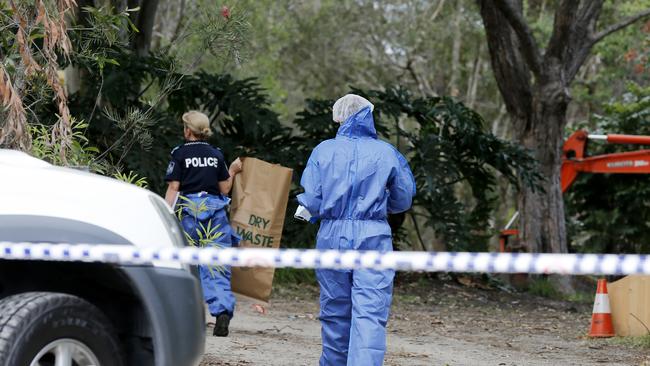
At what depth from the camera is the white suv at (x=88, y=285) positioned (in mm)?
3883

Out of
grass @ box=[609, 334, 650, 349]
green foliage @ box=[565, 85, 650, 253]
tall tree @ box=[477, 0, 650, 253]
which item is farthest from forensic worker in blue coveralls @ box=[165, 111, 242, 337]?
green foliage @ box=[565, 85, 650, 253]

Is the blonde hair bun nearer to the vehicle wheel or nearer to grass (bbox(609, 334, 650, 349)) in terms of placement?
grass (bbox(609, 334, 650, 349))

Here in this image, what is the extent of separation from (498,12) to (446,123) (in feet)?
8.24

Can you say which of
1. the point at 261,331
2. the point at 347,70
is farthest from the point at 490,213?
the point at 347,70

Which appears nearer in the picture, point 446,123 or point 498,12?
point 446,123

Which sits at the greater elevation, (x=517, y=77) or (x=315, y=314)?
(x=517, y=77)

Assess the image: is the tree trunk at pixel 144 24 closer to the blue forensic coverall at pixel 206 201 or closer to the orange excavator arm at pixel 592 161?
the blue forensic coverall at pixel 206 201

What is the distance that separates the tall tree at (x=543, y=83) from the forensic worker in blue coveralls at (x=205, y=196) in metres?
7.63

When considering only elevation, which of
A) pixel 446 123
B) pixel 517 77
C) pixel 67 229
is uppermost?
pixel 517 77

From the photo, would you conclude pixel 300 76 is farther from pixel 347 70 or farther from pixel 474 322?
pixel 474 322

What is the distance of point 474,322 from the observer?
37.7ft

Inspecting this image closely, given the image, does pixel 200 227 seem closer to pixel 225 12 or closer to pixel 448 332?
pixel 225 12

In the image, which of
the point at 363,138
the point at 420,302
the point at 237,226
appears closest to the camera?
the point at 363,138

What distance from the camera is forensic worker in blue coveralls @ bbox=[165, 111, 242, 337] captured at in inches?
323
